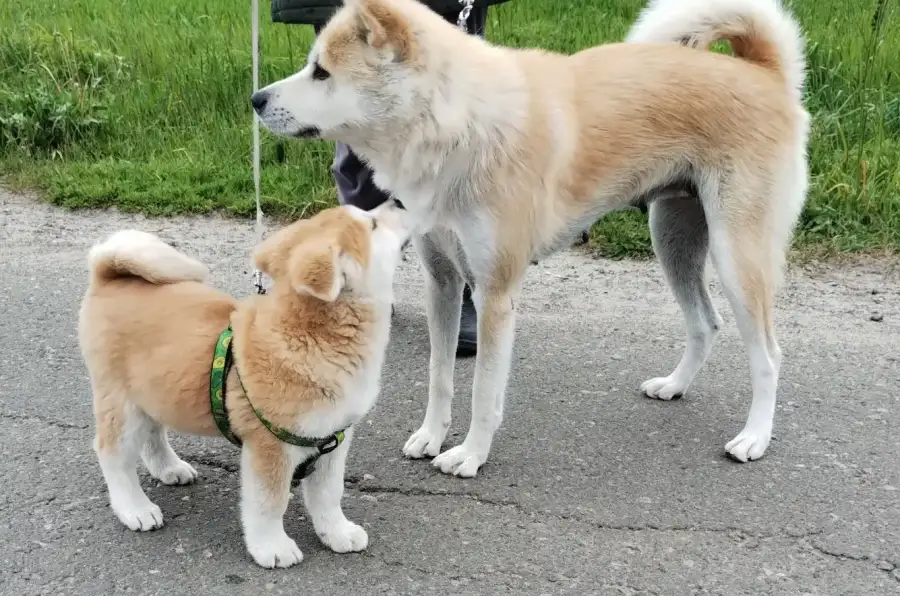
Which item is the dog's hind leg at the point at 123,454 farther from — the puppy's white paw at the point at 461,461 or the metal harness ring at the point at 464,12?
the metal harness ring at the point at 464,12

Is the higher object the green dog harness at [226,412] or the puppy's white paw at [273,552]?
the green dog harness at [226,412]

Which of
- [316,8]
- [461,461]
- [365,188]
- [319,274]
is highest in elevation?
[316,8]

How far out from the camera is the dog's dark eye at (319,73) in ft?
9.79

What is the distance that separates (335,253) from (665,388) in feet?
6.09

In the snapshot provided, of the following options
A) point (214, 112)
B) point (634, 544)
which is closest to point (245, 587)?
point (634, 544)

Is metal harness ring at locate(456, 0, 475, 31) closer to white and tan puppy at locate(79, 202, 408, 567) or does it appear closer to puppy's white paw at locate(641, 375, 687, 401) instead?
white and tan puppy at locate(79, 202, 408, 567)

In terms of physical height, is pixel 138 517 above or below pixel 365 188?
below

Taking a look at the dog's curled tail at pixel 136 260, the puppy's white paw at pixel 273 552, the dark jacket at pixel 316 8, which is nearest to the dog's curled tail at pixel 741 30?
the dark jacket at pixel 316 8

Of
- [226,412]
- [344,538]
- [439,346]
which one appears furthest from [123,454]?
[439,346]

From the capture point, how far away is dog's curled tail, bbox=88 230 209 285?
274 centimetres

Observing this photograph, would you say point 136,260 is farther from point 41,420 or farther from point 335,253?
point 41,420

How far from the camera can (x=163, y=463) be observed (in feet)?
10.0

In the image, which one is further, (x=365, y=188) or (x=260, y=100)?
(x=365, y=188)

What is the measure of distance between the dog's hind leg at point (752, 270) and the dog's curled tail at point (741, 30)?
0.52m
